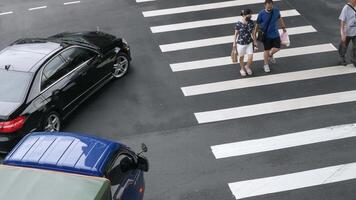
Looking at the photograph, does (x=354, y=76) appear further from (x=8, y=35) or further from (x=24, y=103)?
(x=8, y=35)

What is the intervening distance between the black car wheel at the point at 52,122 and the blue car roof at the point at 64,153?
276cm

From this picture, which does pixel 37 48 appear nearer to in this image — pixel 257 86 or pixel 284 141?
pixel 257 86

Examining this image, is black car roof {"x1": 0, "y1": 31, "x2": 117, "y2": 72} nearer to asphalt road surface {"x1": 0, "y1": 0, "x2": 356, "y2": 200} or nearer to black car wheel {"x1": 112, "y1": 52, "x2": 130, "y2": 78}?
black car wheel {"x1": 112, "y1": 52, "x2": 130, "y2": 78}

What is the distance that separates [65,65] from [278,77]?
5.20m

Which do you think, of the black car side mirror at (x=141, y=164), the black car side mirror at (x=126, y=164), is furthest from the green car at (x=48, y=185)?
the black car side mirror at (x=141, y=164)

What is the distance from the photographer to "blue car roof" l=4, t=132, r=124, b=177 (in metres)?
6.89

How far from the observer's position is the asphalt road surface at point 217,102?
9461 mm

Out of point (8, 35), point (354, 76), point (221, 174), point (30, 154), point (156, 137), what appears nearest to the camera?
point (30, 154)

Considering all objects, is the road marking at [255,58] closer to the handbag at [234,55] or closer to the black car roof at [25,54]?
the handbag at [234,55]

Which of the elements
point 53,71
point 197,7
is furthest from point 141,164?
point 197,7

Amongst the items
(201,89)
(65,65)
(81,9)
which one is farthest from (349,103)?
(81,9)

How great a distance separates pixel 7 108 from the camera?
31.8ft

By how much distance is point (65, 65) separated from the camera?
36.4 feet

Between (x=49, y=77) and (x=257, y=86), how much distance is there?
16.1ft
